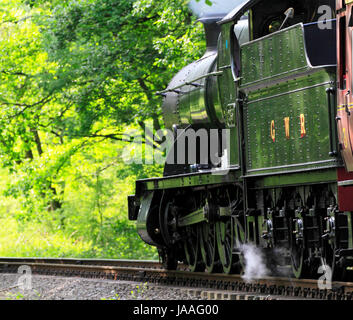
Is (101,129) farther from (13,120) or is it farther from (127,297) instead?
(127,297)

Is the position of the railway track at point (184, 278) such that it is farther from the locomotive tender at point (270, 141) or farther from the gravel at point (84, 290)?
the gravel at point (84, 290)

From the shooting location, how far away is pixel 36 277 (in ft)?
48.8

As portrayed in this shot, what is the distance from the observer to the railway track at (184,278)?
30.3 ft

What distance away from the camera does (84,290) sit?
11.9 m

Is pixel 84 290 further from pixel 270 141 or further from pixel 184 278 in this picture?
pixel 270 141

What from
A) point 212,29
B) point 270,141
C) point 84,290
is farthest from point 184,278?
point 212,29

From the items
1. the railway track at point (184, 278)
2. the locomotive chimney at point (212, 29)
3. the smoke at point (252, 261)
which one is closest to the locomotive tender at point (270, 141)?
the locomotive chimney at point (212, 29)

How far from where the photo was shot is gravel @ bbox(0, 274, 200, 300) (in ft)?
35.1

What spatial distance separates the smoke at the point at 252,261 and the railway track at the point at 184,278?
0.19m

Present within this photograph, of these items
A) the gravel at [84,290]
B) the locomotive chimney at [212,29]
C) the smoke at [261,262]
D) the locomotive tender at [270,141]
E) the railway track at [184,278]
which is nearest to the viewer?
the locomotive tender at [270,141]

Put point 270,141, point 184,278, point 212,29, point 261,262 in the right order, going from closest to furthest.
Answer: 1. point 270,141
2. point 261,262
3. point 184,278
4. point 212,29

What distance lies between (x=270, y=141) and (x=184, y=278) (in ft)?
11.7

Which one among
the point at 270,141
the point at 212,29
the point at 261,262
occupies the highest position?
the point at 212,29

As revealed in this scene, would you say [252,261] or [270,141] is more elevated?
[270,141]
